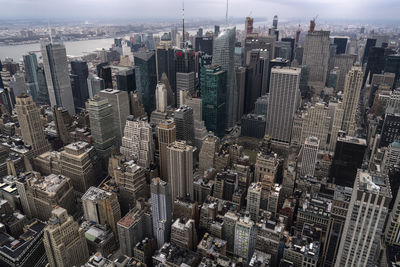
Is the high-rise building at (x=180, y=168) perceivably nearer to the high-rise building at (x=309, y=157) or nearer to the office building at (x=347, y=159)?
the high-rise building at (x=309, y=157)

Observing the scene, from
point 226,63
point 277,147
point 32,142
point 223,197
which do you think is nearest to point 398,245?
point 223,197

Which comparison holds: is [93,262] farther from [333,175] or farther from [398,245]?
[333,175]

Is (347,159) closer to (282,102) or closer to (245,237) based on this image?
(282,102)

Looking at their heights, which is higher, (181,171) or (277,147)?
(181,171)

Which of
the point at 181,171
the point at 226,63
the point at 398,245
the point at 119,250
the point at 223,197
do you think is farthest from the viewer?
the point at 226,63

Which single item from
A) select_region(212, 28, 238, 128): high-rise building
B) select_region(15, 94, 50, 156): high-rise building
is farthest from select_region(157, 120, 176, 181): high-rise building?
select_region(212, 28, 238, 128): high-rise building

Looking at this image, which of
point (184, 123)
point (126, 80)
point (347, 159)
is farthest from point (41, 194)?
point (347, 159)
